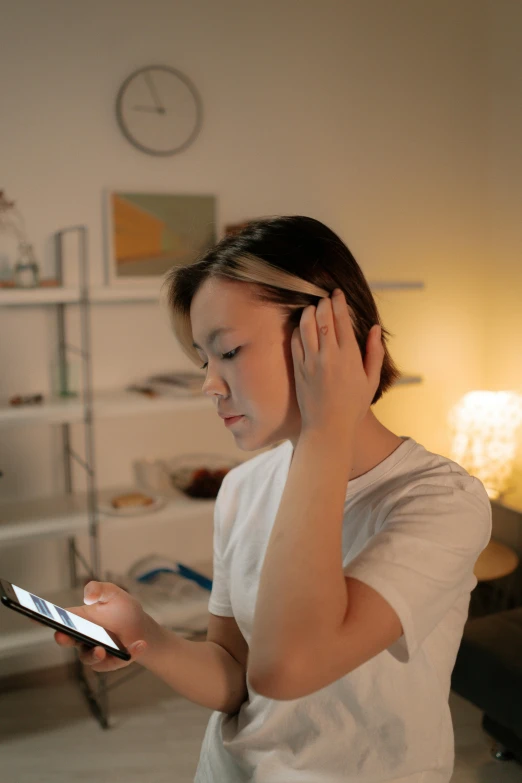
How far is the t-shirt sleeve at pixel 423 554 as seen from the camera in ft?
2.60

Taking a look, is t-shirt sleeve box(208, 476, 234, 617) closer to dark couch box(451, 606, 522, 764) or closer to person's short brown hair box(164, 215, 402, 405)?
person's short brown hair box(164, 215, 402, 405)

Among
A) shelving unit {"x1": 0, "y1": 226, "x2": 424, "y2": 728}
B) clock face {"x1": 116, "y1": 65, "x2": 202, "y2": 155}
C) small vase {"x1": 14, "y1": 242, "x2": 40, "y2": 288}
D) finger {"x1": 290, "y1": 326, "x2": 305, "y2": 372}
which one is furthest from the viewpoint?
clock face {"x1": 116, "y1": 65, "x2": 202, "y2": 155}

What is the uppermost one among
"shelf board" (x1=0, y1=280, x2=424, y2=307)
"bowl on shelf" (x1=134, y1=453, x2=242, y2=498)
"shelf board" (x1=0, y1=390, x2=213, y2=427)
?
"shelf board" (x1=0, y1=280, x2=424, y2=307)

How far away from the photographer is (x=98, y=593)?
0.98 metres

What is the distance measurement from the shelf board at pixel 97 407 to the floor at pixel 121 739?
3.55ft

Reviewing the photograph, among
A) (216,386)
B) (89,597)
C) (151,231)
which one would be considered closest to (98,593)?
(89,597)

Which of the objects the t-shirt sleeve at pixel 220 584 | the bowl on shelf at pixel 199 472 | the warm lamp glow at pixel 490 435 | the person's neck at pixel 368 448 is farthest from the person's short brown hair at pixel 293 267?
the warm lamp glow at pixel 490 435

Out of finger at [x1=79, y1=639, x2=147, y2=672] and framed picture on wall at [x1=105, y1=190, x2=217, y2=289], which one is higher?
framed picture on wall at [x1=105, y1=190, x2=217, y2=289]

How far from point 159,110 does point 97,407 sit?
1.23 m

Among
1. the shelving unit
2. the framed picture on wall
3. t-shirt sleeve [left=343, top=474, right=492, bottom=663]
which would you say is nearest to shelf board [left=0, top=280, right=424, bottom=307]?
the shelving unit

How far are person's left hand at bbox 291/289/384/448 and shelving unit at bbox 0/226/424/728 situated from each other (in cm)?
172

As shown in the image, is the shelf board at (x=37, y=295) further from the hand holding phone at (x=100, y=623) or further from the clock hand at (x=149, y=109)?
the hand holding phone at (x=100, y=623)

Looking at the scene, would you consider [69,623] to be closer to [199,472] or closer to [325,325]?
[325,325]

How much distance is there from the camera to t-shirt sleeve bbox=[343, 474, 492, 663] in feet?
2.60
